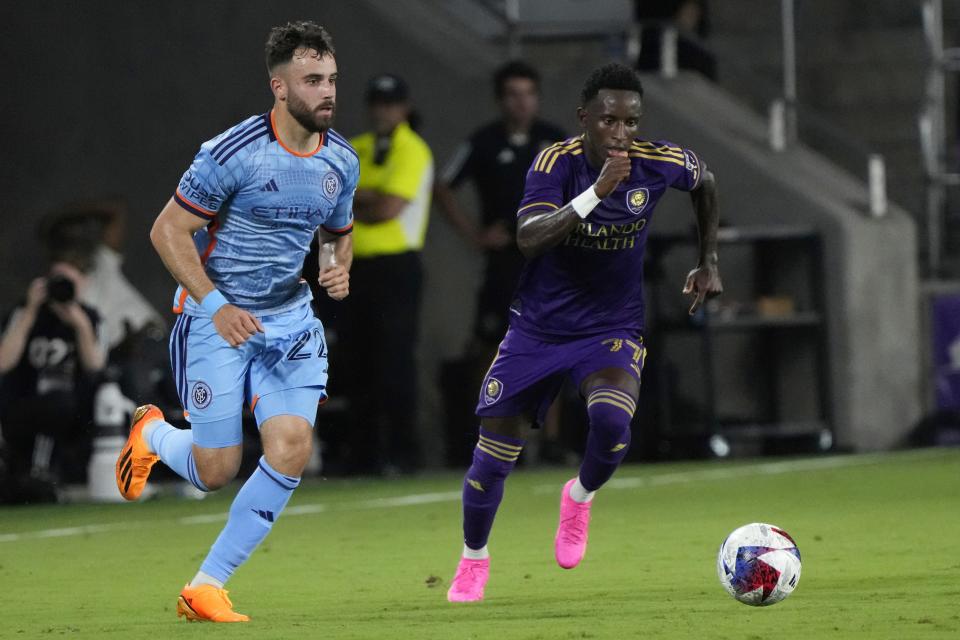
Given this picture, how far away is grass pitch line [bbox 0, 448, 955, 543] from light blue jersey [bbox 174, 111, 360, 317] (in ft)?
12.9

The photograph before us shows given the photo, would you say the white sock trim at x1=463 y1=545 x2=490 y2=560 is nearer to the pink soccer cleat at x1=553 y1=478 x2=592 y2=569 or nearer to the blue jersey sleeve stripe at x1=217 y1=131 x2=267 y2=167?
the pink soccer cleat at x1=553 y1=478 x2=592 y2=569

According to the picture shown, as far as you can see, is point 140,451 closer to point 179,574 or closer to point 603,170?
point 179,574

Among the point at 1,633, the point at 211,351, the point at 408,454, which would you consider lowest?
the point at 408,454

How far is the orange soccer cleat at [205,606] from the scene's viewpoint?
700 cm

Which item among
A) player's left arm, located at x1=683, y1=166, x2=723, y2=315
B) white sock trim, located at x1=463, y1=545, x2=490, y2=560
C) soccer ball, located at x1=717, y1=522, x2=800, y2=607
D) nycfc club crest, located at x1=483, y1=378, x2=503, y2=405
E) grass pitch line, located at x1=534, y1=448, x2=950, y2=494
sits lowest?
grass pitch line, located at x1=534, y1=448, x2=950, y2=494

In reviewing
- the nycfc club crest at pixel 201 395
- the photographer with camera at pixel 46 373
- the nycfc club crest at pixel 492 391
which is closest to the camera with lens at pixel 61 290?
the photographer with camera at pixel 46 373

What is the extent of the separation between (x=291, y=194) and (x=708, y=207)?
1.87 metres

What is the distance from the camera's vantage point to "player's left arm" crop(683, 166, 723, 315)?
807 cm

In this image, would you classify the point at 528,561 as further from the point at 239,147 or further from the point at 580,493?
the point at 239,147

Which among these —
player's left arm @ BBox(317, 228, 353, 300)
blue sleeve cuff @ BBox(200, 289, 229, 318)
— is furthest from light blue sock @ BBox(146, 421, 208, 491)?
player's left arm @ BBox(317, 228, 353, 300)

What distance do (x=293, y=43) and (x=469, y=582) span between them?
2158 mm

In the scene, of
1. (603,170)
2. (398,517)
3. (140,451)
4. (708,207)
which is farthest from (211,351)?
(398,517)

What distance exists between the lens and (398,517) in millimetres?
11508

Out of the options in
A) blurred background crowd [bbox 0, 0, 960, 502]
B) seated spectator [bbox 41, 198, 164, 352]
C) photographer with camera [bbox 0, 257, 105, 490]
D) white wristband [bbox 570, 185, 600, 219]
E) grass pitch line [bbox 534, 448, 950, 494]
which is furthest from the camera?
blurred background crowd [bbox 0, 0, 960, 502]
